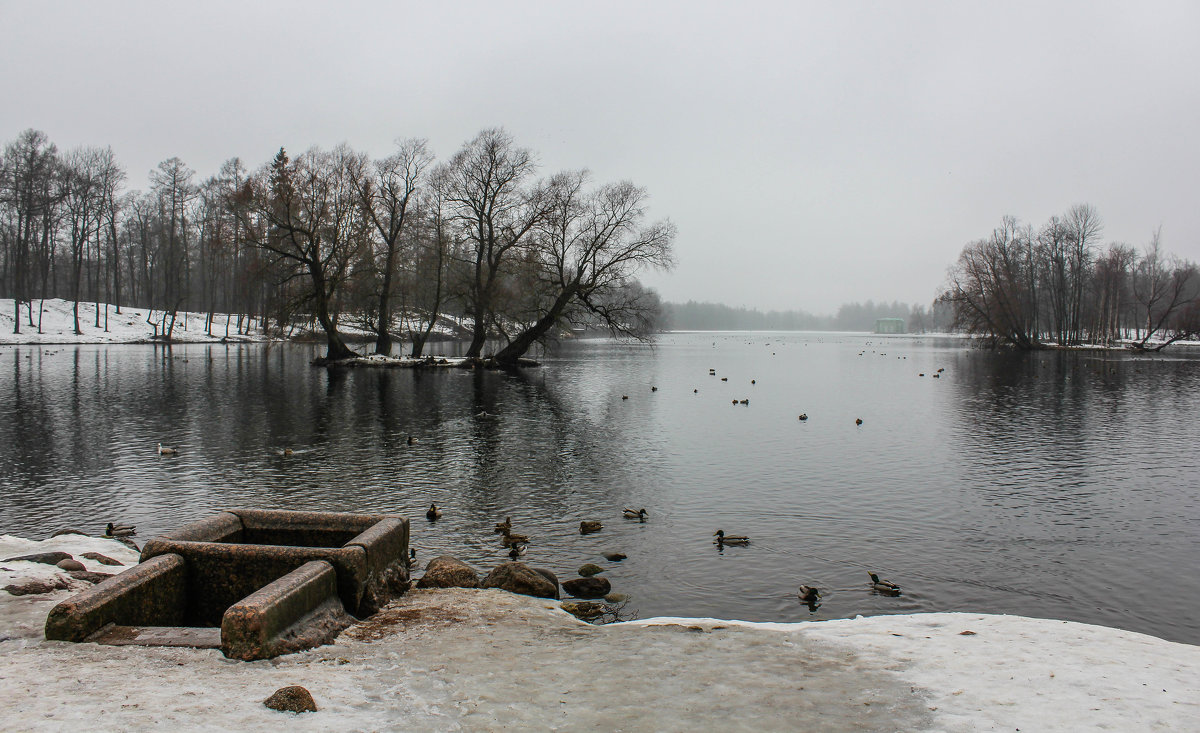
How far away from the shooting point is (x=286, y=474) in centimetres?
1630

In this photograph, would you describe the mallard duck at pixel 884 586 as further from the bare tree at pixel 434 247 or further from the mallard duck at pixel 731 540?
the bare tree at pixel 434 247

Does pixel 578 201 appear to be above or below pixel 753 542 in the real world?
above

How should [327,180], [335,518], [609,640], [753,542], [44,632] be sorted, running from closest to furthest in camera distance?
[44,632] < [609,640] < [335,518] < [753,542] < [327,180]

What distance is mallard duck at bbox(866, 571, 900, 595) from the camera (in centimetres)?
962

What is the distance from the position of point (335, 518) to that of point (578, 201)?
4293 cm

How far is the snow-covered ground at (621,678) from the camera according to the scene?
5336 mm

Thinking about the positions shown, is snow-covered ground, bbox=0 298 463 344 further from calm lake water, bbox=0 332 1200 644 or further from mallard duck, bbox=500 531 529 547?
mallard duck, bbox=500 531 529 547

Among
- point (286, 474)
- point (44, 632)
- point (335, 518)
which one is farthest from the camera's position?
point (286, 474)

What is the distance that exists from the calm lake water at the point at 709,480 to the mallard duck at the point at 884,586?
20 cm

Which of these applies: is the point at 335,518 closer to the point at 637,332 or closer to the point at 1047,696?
the point at 1047,696

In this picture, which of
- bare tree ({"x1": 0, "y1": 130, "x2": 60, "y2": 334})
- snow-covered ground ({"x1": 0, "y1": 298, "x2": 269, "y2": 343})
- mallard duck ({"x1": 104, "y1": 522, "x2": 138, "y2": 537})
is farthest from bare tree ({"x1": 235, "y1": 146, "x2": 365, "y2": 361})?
mallard duck ({"x1": 104, "y1": 522, "x2": 138, "y2": 537})

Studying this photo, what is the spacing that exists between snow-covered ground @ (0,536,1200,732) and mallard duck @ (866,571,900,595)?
143 centimetres

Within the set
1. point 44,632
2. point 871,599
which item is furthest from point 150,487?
point 871,599

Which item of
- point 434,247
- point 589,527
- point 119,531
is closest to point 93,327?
point 434,247
